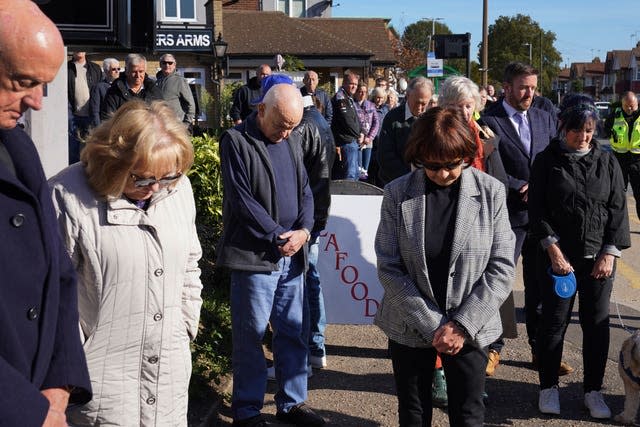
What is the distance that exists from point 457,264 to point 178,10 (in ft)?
108

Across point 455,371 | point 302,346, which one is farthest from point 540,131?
point 455,371

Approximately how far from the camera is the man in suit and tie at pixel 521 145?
630 centimetres

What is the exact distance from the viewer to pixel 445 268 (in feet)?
13.5

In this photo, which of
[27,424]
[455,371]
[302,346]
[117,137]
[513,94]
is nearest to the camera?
[27,424]

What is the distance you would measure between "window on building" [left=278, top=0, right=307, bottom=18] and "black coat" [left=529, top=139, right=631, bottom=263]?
4486cm

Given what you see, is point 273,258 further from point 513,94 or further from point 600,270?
point 513,94

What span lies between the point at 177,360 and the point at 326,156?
9.38 ft

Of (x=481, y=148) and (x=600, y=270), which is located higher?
(x=481, y=148)

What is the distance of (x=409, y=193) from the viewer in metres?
4.18

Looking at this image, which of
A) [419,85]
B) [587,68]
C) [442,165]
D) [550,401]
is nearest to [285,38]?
[419,85]

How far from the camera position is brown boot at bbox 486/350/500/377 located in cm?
624

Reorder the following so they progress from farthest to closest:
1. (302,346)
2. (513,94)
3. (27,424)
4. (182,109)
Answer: (182,109) → (513,94) → (302,346) → (27,424)

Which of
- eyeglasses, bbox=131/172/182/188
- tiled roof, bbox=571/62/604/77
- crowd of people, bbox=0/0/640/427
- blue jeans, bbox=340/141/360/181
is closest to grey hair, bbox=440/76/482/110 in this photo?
crowd of people, bbox=0/0/640/427

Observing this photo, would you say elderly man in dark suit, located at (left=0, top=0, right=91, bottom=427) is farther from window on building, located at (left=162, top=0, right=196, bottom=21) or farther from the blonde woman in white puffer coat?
window on building, located at (left=162, top=0, right=196, bottom=21)
